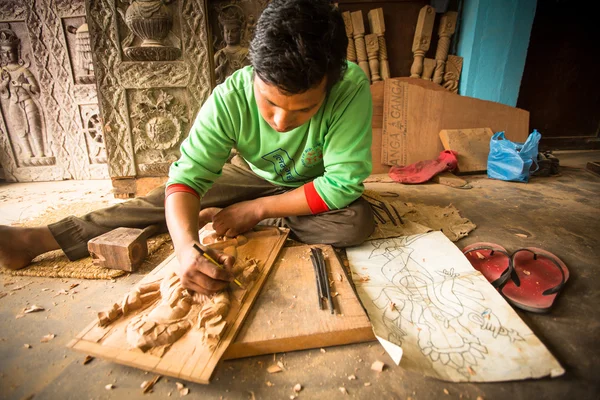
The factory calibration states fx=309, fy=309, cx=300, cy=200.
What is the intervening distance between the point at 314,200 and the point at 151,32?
2.20m

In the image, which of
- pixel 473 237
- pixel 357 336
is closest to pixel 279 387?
pixel 357 336

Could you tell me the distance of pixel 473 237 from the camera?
6.29 ft

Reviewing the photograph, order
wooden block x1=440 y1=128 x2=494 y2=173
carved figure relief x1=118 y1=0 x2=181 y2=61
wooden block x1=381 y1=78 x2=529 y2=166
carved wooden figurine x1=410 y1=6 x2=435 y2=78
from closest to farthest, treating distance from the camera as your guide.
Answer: carved figure relief x1=118 y1=0 x2=181 y2=61 < wooden block x1=440 y1=128 x2=494 y2=173 < wooden block x1=381 y1=78 x2=529 y2=166 < carved wooden figurine x1=410 y1=6 x2=435 y2=78

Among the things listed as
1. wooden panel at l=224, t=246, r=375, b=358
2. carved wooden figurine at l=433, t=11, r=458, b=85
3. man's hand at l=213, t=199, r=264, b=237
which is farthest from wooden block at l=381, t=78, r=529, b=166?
wooden panel at l=224, t=246, r=375, b=358

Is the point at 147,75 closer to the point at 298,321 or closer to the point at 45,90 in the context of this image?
the point at 45,90

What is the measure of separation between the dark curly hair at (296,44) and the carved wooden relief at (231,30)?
6.60 feet

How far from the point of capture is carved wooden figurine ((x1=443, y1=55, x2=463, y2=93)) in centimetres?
352

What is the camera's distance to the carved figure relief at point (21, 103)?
3301 millimetres

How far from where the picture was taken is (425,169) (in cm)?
307

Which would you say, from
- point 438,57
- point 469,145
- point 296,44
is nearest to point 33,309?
point 296,44

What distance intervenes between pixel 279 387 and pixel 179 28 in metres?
2.87

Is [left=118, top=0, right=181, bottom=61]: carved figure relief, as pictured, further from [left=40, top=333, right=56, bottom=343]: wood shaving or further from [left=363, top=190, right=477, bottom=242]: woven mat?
[left=40, top=333, right=56, bottom=343]: wood shaving

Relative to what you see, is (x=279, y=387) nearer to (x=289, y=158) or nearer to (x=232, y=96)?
(x=289, y=158)

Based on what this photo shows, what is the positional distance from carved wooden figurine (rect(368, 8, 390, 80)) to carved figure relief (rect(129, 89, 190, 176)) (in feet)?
7.36
